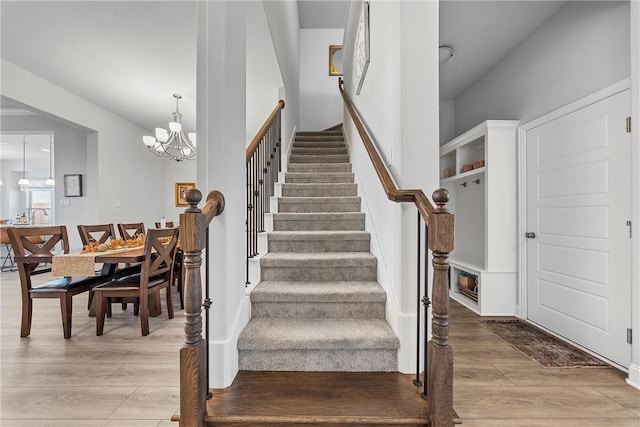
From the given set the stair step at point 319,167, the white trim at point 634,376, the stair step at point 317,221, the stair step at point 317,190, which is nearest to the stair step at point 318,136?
the stair step at point 319,167

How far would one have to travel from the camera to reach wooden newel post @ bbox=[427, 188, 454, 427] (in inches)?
52.6

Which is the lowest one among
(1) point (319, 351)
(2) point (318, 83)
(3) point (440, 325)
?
(1) point (319, 351)

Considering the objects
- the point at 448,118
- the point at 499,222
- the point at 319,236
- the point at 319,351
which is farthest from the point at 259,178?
the point at 448,118

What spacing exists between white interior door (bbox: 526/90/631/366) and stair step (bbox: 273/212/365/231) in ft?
5.74

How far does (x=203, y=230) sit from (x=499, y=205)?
10.1 ft

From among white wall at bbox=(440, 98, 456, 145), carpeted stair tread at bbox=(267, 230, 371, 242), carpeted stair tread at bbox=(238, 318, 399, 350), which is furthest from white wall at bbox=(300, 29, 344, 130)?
carpeted stair tread at bbox=(238, 318, 399, 350)

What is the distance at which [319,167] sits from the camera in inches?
162

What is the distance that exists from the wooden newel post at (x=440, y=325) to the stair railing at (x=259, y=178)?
4.16 ft

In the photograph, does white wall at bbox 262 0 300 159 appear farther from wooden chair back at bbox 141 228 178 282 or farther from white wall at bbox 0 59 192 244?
white wall at bbox 0 59 192 244

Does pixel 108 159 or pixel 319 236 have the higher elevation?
pixel 108 159

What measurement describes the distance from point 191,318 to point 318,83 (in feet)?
20.2

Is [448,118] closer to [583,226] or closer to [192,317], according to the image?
[583,226]

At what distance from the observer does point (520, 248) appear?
3188 millimetres

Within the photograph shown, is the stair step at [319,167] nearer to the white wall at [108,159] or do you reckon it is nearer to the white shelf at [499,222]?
the white shelf at [499,222]
